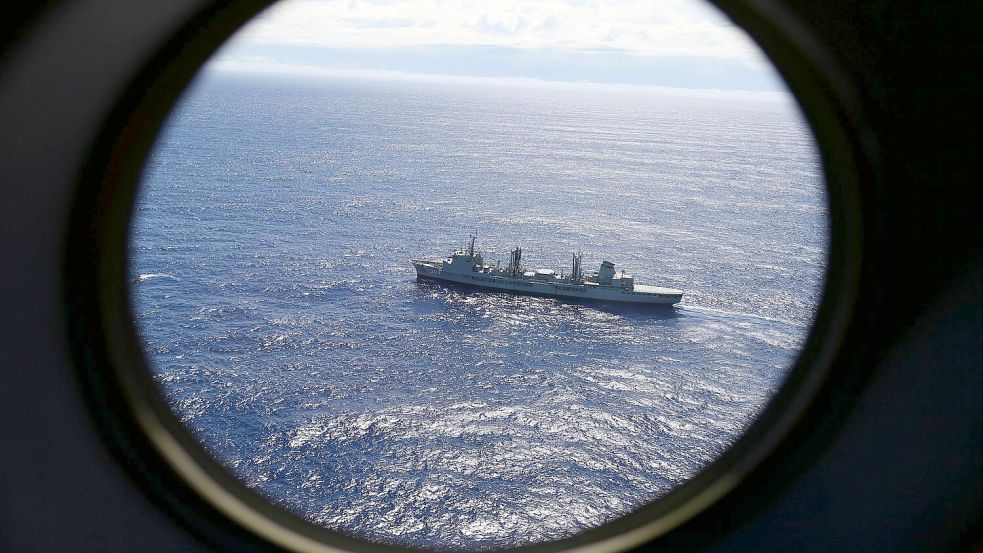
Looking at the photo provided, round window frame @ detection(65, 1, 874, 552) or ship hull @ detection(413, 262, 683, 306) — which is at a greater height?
ship hull @ detection(413, 262, 683, 306)

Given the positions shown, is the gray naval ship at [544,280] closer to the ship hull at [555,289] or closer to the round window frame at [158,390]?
the ship hull at [555,289]

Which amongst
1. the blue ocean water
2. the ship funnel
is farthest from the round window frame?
the ship funnel

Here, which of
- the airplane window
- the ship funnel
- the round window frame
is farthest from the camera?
the ship funnel

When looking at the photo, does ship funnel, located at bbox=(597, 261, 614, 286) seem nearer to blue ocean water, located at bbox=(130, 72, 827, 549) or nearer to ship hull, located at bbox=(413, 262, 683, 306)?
ship hull, located at bbox=(413, 262, 683, 306)

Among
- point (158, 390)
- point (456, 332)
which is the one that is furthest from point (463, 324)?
point (158, 390)

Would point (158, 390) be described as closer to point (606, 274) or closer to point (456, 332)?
point (456, 332)

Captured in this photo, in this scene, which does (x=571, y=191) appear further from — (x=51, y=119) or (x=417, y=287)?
(x=51, y=119)
